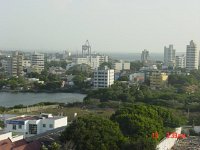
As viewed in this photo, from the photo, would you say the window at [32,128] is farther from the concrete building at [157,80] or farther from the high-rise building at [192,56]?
the high-rise building at [192,56]

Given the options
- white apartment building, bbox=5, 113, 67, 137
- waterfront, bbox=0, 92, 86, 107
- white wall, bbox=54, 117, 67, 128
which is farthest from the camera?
waterfront, bbox=0, 92, 86, 107

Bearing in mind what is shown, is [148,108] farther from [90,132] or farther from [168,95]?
[168,95]

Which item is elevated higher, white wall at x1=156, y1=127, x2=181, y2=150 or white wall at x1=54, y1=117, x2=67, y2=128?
white wall at x1=54, y1=117, x2=67, y2=128

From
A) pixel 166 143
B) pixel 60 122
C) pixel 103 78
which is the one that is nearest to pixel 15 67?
pixel 103 78

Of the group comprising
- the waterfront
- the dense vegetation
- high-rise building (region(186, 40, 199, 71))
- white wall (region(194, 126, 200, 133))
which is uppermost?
high-rise building (region(186, 40, 199, 71))

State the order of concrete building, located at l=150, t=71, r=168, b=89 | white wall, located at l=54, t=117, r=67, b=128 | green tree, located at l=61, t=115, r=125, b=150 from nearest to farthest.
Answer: green tree, located at l=61, t=115, r=125, b=150 → white wall, located at l=54, t=117, r=67, b=128 → concrete building, located at l=150, t=71, r=168, b=89

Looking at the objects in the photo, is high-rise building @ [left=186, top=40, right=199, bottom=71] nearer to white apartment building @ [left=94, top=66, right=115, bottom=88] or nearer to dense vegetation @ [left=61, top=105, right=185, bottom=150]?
white apartment building @ [left=94, top=66, right=115, bottom=88]

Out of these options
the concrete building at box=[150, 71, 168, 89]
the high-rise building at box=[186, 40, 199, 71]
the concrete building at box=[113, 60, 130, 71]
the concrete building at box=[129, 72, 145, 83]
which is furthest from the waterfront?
the concrete building at box=[113, 60, 130, 71]

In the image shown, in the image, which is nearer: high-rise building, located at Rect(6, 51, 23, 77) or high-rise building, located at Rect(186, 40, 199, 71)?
high-rise building, located at Rect(6, 51, 23, 77)

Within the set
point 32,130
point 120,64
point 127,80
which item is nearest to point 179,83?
point 127,80
